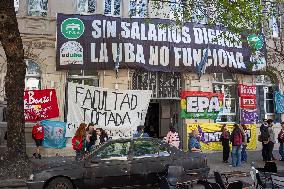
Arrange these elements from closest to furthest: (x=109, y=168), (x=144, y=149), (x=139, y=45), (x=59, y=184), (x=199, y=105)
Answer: (x=59, y=184) → (x=109, y=168) → (x=144, y=149) → (x=139, y=45) → (x=199, y=105)

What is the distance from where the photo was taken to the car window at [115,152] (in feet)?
31.3

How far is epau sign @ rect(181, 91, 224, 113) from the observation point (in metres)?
18.7

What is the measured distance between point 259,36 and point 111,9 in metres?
8.15

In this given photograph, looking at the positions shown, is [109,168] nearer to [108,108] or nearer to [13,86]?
[13,86]

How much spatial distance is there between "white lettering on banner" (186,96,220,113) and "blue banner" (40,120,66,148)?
624 centimetres

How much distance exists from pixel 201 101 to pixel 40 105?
7874 mm

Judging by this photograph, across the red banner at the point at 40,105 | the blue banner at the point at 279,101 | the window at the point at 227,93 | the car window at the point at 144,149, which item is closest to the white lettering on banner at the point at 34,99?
the red banner at the point at 40,105

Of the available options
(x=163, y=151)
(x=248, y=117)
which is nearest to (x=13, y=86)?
(x=163, y=151)

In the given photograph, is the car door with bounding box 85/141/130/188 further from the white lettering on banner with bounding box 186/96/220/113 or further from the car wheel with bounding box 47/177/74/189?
the white lettering on banner with bounding box 186/96/220/113

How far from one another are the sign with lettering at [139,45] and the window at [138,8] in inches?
30.0

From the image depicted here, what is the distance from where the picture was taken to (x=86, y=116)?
55.6ft

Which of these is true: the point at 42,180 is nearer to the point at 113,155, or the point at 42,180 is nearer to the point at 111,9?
the point at 113,155

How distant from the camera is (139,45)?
58.9 feet

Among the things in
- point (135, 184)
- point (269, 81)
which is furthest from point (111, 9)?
point (135, 184)
